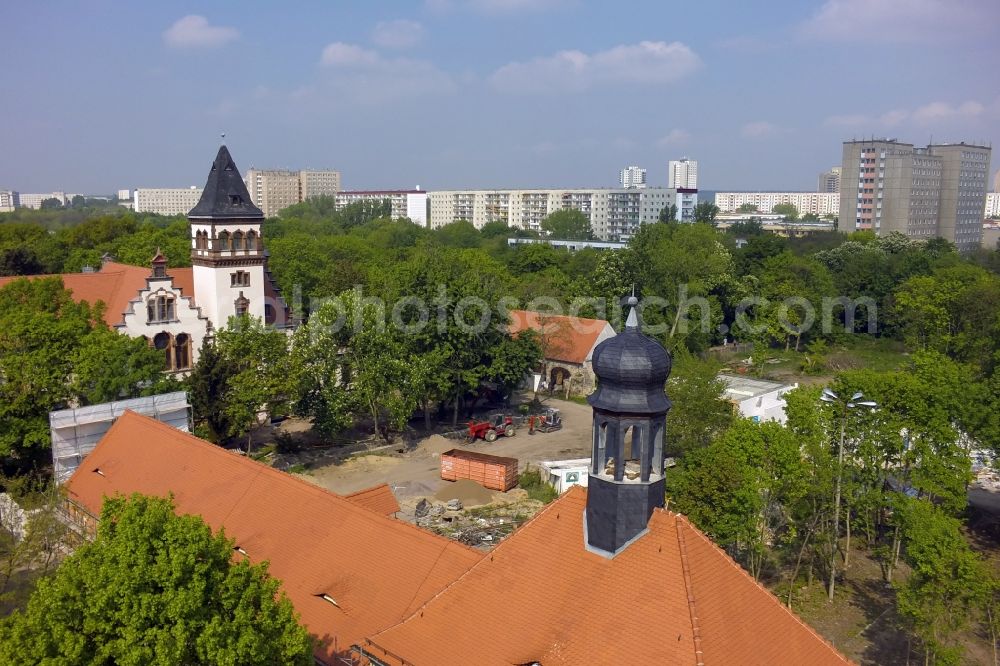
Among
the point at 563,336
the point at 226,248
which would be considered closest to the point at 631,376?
the point at 226,248

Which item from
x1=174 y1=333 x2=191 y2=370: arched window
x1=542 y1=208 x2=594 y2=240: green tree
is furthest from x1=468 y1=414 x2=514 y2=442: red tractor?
x1=542 y1=208 x2=594 y2=240: green tree

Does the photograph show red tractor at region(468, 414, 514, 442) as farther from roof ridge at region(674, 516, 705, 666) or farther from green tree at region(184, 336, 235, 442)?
roof ridge at region(674, 516, 705, 666)

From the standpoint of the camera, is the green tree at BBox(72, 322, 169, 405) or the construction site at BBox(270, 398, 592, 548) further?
the construction site at BBox(270, 398, 592, 548)

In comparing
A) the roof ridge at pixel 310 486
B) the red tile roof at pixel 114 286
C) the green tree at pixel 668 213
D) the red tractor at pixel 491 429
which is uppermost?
the green tree at pixel 668 213

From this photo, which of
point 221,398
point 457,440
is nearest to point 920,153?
point 457,440

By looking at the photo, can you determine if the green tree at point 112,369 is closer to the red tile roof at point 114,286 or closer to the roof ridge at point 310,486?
the roof ridge at point 310,486

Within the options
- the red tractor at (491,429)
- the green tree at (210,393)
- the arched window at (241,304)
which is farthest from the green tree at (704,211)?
the green tree at (210,393)
